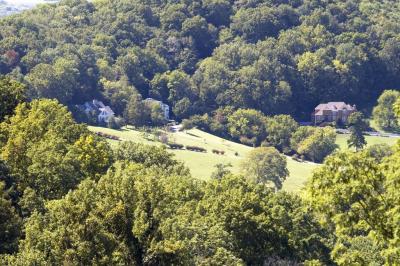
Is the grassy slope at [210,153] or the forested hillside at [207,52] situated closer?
the grassy slope at [210,153]

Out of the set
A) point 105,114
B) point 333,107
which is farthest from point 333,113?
point 105,114

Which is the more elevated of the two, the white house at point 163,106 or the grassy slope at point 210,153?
the grassy slope at point 210,153

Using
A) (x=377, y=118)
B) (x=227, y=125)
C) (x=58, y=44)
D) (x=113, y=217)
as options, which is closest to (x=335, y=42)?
(x=377, y=118)

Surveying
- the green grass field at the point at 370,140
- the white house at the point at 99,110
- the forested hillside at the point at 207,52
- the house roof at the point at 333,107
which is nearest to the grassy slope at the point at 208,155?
the white house at the point at 99,110

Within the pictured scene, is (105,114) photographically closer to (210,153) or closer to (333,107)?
(210,153)

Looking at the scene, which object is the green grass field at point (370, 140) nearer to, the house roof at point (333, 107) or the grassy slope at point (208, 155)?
the grassy slope at point (208, 155)

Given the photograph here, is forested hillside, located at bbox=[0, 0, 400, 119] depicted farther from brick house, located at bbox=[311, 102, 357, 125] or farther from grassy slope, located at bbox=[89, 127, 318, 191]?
grassy slope, located at bbox=[89, 127, 318, 191]

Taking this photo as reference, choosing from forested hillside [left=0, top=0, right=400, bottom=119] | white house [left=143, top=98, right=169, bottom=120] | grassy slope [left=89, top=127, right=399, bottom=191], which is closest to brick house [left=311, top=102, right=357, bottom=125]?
forested hillside [left=0, top=0, right=400, bottom=119]
